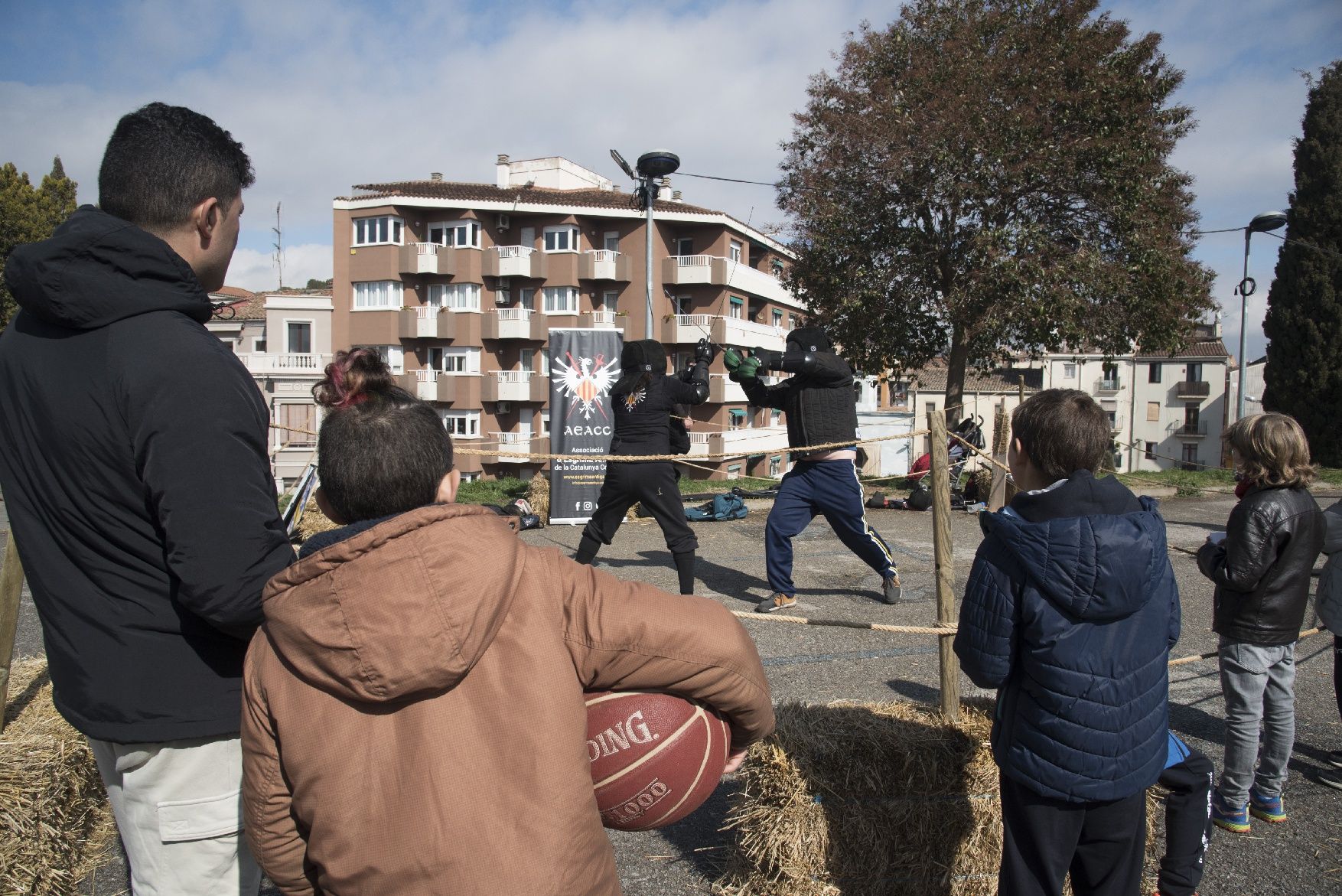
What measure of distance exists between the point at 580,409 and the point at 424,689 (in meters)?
10.4

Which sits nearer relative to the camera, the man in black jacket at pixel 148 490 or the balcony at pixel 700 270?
the man in black jacket at pixel 148 490

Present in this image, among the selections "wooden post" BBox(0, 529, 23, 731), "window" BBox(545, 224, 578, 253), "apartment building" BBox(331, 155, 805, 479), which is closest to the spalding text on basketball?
"wooden post" BBox(0, 529, 23, 731)

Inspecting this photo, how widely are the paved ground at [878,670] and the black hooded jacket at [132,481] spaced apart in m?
1.89

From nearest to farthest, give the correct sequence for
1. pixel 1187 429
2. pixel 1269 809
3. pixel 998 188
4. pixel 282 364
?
1. pixel 1269 809
2. pixel 998 188
3. pixel 282 364
4. pixel 1187 429

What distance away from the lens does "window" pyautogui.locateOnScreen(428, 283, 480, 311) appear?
42188 millimetres

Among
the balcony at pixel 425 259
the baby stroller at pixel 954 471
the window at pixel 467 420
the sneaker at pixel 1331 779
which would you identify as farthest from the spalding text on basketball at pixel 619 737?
the balcony at pixel 425 259

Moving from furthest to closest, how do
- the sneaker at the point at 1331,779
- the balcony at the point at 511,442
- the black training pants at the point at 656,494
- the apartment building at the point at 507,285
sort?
the apartment building at the point at 507,285 < the balcony at the point at 511,442 < the black training pants at the point at 656,494 < the sneaker at the point at 1331,779

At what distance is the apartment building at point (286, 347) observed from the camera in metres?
42.2

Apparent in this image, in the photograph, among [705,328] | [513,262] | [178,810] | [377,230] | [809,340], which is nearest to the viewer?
[178,810]

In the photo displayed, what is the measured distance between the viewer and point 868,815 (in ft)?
9.05

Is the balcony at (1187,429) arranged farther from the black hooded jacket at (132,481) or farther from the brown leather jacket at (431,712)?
the black hooded jacket at (132,481)

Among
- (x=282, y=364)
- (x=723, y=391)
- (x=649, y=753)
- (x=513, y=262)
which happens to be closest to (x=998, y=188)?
(x=649, y=753)

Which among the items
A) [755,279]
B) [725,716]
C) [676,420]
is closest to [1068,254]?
[676,420]

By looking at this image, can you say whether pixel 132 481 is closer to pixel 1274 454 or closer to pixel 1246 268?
pixel 1274 454
